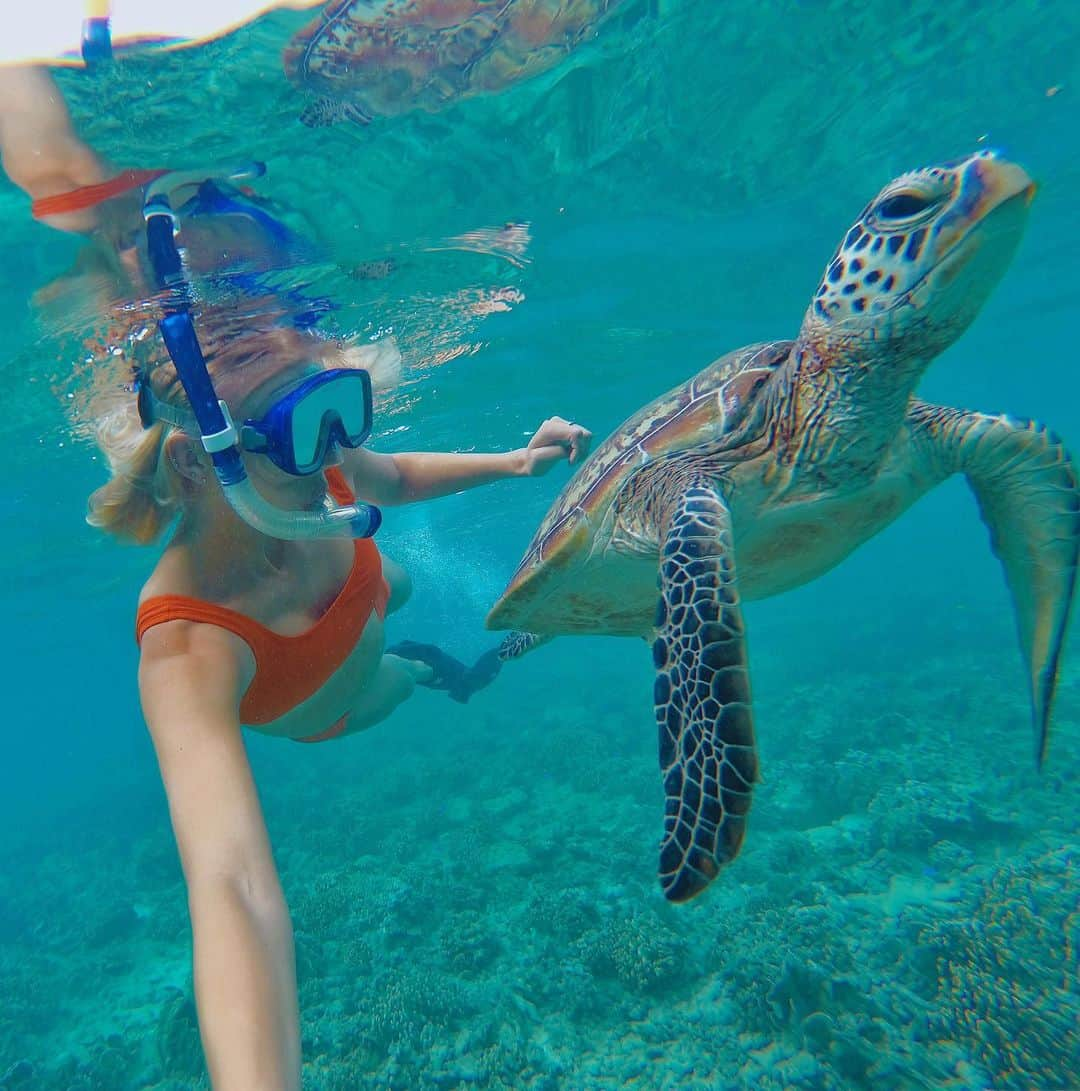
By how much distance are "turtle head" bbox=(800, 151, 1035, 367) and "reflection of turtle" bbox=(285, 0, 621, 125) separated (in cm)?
378

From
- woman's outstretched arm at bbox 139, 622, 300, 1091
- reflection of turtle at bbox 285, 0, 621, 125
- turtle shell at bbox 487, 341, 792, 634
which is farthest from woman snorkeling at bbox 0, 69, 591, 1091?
reflection of turtle at bbox 285, 0, 621, 125

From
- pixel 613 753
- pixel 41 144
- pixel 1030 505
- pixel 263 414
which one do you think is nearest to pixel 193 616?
pixel 263 414

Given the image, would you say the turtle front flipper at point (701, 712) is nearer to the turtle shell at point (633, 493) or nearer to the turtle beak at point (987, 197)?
the turtle shell at point (633, 493)

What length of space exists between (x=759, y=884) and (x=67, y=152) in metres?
8.16

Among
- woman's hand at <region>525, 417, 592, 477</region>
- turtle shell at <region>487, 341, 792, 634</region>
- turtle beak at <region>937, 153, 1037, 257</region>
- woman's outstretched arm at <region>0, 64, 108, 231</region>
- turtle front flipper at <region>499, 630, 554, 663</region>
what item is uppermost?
woman's outstretched arm at <region>0, 64, 108, 231</region>

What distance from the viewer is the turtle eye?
225 cm

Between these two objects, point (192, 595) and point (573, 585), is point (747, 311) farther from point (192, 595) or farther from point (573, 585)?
point (192, 595)

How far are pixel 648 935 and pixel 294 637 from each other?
14.7ft

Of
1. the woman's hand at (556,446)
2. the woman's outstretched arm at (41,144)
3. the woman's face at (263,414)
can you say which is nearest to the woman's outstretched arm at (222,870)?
the woman's face at (263,414)

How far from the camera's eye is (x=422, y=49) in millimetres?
4941

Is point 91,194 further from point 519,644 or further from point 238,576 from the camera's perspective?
point 519,644

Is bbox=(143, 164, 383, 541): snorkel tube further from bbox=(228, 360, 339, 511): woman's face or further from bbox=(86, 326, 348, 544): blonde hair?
bbox=(86, 326, 348, 544): blonde hair

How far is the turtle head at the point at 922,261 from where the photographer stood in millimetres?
2105

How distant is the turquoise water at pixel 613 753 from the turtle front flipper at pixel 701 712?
11.6ft
